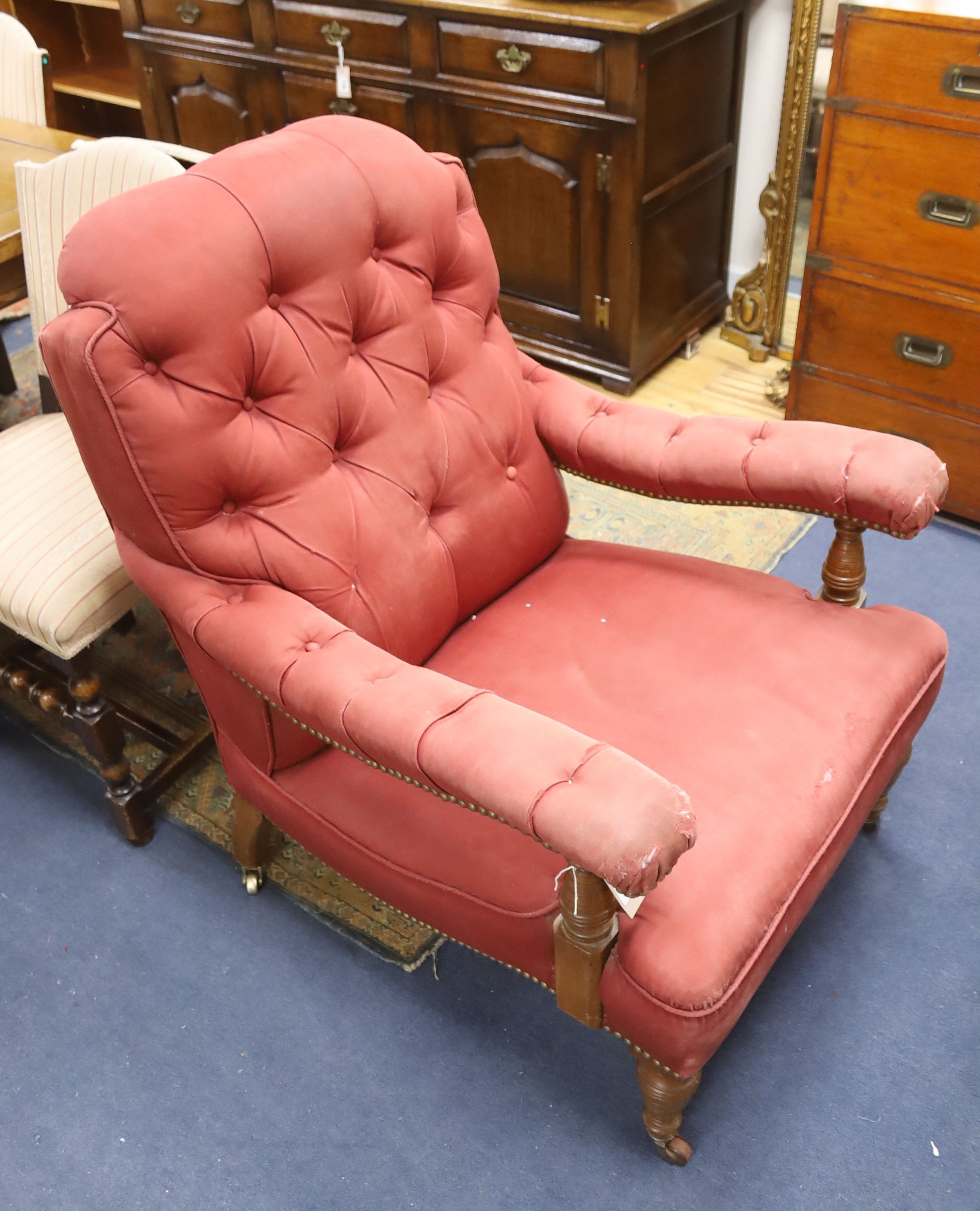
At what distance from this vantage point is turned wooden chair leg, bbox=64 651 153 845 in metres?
1.55

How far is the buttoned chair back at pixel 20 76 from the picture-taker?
7.61 ft

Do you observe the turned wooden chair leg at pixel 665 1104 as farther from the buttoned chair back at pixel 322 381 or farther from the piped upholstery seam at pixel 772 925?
the buttoned chair back at pixel 322 381

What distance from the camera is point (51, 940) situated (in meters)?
1.56

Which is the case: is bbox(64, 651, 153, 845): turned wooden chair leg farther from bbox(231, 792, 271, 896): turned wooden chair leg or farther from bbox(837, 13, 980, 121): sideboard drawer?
bbox(837, 13, 980, 121): sideboard drawer

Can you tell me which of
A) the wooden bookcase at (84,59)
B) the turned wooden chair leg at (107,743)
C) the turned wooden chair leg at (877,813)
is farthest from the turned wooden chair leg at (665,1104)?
the wooden bookcase at (84,59)

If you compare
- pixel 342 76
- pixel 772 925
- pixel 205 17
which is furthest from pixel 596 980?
pixel 205 17

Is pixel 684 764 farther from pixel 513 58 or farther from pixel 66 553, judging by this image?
pixel 513 58

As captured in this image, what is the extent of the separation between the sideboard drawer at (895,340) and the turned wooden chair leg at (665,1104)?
1.42 m

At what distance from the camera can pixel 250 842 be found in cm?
154

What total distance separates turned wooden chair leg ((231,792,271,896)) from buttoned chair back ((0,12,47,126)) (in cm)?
165

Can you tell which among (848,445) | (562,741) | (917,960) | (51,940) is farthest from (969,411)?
(51,940)

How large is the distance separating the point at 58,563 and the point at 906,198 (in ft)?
5.22

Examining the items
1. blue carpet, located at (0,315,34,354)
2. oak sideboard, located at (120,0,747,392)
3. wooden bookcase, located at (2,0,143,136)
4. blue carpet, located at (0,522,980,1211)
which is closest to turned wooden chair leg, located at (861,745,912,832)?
blue carpet, located at (0,522,980,1211)

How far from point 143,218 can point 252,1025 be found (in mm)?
1006
